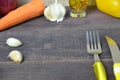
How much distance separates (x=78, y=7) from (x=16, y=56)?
23 centimetres

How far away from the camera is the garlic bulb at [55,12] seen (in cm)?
61

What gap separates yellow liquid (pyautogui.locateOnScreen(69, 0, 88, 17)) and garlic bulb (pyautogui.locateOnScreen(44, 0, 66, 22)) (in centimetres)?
3

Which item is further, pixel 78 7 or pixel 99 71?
pixel 78 7

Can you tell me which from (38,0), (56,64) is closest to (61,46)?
(56,64)

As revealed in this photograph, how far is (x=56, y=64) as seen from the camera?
1.55 ft

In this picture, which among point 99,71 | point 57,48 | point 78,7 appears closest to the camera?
point 99,71

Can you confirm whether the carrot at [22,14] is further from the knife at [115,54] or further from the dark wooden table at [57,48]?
the knife at [115,54]

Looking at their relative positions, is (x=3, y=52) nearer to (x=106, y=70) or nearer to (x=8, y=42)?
(x=8, y=42)

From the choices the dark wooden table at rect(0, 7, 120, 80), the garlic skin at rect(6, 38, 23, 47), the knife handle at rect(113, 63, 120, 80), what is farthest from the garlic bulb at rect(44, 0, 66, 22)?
the knife handle at rect(113, 63, 120, 80)

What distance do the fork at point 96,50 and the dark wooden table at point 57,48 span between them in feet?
0.03

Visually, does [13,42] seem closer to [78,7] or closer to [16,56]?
[16,56]

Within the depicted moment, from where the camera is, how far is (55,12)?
1.98 feet

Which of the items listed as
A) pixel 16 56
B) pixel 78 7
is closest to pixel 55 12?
pixel 78 7

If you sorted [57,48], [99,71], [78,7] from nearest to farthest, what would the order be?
[99,71] → [57,48] → [78,7]
